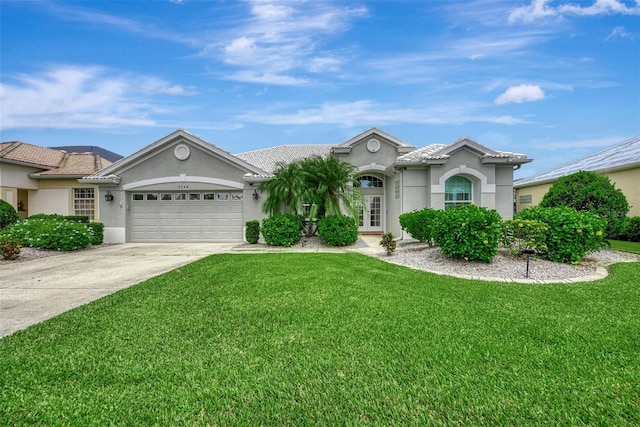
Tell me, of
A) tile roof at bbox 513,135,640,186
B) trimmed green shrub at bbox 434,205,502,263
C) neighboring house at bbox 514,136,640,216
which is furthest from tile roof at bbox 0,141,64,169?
tile roof at bbox 513,135,640,186

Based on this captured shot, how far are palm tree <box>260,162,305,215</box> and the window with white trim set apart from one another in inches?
529

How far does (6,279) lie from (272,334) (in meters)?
7.97

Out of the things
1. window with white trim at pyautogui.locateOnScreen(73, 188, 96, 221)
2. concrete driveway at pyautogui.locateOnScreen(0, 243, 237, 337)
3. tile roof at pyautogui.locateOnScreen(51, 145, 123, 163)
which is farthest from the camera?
tile roof at pyautogui.locateOnScreen(51, 145, 123, 163)

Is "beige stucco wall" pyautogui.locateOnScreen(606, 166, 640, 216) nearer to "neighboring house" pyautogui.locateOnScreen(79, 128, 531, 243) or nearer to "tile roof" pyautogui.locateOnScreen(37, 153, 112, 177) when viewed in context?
"neighboring house" pyautogui.locateOnScreen(79, 128, 531, 243)

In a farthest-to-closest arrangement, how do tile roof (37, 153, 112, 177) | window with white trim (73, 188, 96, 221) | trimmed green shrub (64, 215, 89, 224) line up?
1. window with white trim (73, 188, 96, 221)
2. tile roof (37, 153, 112, 177)
3. trimmed green shrub (64, 215, 89, 224)

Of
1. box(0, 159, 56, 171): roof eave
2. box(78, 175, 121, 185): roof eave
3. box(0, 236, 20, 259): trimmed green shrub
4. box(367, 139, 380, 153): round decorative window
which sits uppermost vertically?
box(367, 139, 380, 153): round decorative window

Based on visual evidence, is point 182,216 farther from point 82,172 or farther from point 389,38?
point 389,38

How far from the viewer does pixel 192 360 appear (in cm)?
329

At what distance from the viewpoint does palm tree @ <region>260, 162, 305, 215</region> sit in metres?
→ 13.0

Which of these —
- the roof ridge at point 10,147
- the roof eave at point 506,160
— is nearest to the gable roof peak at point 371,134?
the roof eave at point 506,160

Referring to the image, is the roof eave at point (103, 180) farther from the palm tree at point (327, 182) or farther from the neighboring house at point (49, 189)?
the palm tree at point (327, 182)

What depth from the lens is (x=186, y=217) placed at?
1537cm

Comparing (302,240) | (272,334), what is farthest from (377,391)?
(302,240)

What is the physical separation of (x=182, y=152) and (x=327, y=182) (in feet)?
24.3
